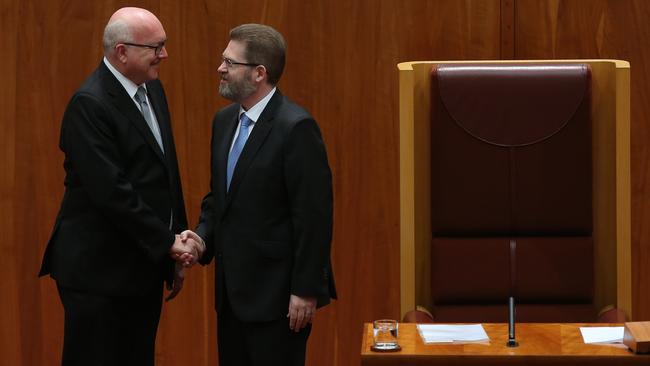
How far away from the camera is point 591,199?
9.36ft

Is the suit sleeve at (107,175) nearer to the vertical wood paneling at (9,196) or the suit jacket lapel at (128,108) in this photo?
the suit jacket lapel at (128,108)

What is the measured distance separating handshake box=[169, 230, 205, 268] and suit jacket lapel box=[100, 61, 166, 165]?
0.63 feet

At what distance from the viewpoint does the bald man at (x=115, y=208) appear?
265cm

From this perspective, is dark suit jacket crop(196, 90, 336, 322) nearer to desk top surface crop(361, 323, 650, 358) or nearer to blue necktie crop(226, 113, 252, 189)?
blue necktie crop(226, 113, 252, 189)

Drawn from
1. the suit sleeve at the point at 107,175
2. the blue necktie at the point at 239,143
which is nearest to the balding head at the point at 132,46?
the suit sleeve at the point at 107,175

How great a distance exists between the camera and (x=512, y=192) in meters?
2.84

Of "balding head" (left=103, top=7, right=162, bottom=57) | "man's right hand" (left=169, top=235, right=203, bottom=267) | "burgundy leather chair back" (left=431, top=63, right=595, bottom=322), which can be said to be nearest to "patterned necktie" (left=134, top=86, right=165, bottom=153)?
"balding head" (left=103, top=7, right=162, bottom=57)

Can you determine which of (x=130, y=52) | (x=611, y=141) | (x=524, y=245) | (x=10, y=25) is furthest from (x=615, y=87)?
(x=10, y=25)

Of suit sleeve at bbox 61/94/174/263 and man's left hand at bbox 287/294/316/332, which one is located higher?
suit sleeve at bbox 61/94/174/263

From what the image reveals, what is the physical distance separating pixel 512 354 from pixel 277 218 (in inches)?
28.1

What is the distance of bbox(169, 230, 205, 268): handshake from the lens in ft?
8.92

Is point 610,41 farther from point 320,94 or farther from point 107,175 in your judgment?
point 107,175

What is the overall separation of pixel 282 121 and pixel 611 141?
84cm

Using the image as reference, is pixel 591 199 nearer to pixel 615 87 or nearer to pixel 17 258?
pixel 615 87
